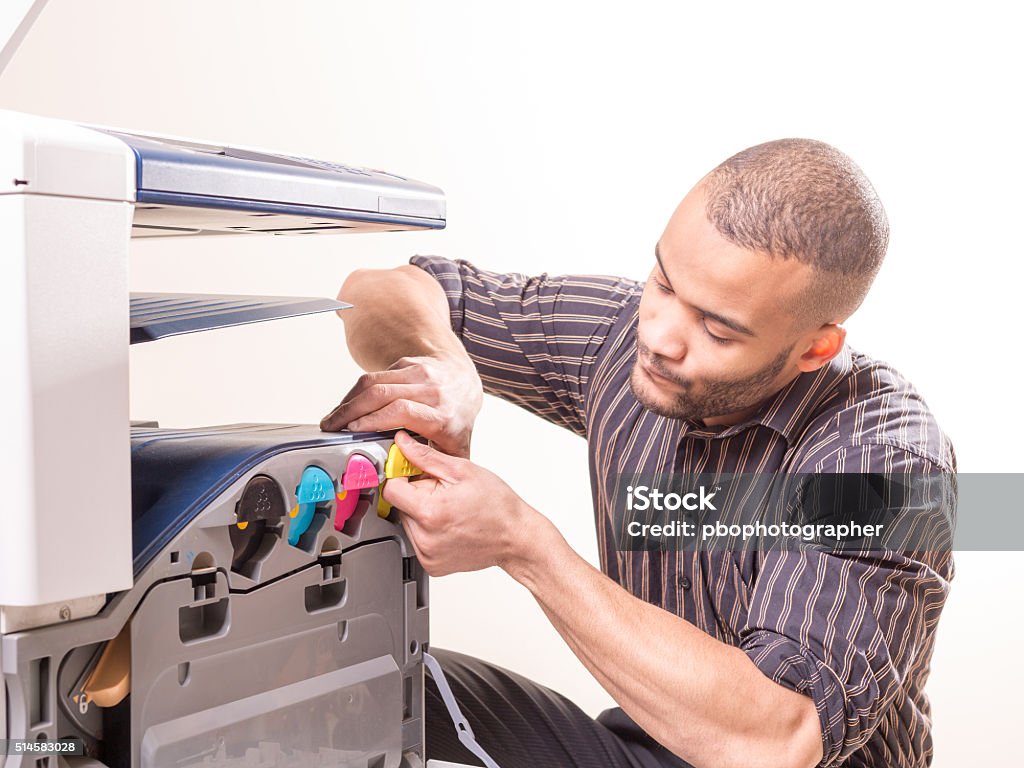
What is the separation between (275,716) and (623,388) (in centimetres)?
79

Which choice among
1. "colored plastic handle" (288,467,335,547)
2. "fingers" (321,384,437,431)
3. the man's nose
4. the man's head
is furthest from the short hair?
"colored plastic handle" (288,467,335,547)

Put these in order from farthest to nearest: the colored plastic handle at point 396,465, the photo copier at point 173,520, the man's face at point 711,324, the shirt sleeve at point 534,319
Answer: the shirt sleeve at point 534,319 → the man's face at point 711,324 → the colored plastic handle at point 396,465 → the photo copier at point 173,520

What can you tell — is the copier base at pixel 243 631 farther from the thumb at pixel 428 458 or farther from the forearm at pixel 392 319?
the forearm at pixel 392 319

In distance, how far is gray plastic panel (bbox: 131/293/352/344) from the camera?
0.67 meters

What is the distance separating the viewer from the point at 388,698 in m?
0.81

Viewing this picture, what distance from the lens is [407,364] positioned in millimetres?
978

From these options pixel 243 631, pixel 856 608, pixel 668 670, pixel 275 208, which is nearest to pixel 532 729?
pixel 668 670

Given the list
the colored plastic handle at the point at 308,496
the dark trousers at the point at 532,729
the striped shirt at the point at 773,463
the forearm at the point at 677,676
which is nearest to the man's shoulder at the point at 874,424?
the striped shirt at the point at 773,463

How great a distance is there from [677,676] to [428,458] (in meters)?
0.33

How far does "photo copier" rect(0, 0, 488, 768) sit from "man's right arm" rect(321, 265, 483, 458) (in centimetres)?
4

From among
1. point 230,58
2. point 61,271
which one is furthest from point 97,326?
point 230,58

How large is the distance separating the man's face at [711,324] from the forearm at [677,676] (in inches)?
10.2

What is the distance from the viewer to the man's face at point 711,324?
3.60ft

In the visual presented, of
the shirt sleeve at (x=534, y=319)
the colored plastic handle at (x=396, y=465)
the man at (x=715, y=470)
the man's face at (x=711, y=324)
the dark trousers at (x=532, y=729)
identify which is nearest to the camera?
the colored plastic handle at (x=396, y=465)
